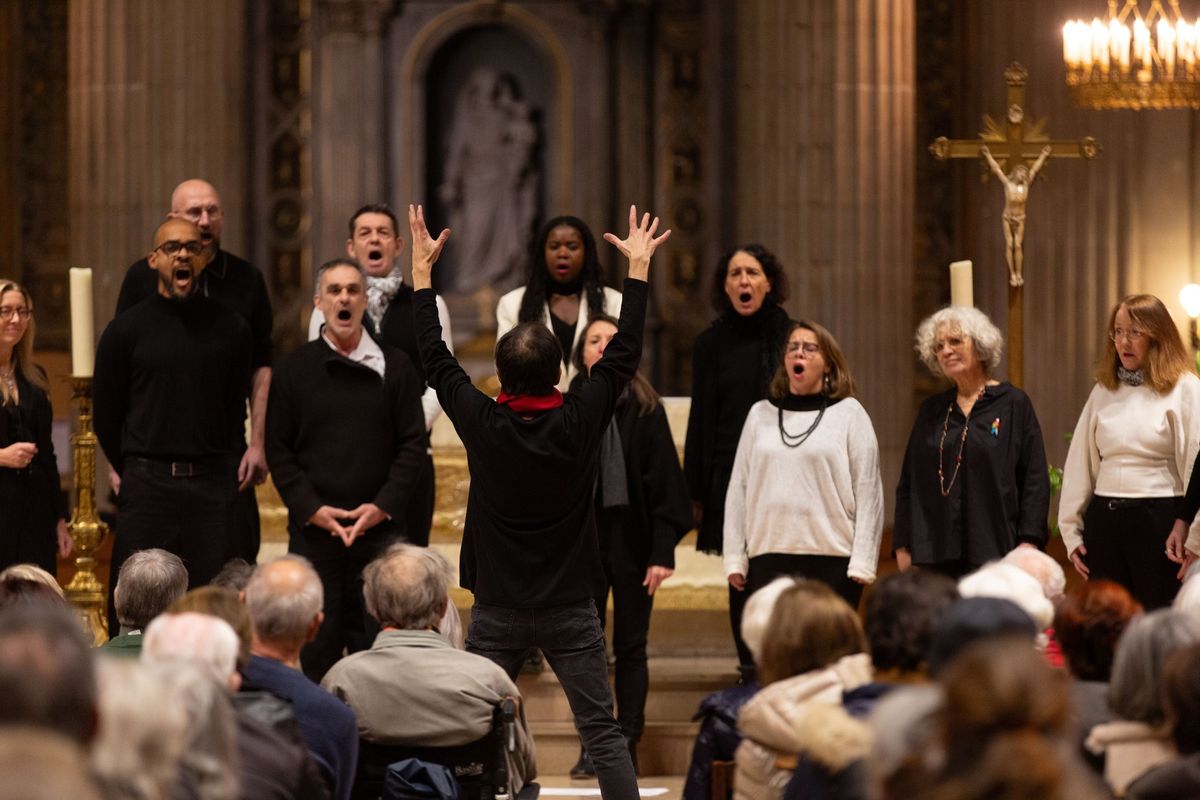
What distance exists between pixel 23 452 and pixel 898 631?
3.67 metres

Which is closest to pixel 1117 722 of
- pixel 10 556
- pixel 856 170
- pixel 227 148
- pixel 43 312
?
pixel 10 556

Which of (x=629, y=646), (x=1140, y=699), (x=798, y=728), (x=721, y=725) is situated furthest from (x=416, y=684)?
(x=629, y=646)

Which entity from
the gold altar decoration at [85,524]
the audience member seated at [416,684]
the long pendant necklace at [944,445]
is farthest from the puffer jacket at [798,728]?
the gold altar decoration at [85,524]

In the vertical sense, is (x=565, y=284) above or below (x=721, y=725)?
above

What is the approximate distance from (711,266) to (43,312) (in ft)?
15.9

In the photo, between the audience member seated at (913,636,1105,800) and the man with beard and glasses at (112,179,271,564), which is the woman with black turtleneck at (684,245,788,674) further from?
the audience member seated at (913,636,1105,800)

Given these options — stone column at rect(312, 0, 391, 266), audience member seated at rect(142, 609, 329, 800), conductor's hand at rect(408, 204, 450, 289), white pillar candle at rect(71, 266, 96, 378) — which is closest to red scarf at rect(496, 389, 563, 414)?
conductor's hand at rect(408, 204, 450, 289)

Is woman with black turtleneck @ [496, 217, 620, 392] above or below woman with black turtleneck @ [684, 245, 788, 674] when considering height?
above

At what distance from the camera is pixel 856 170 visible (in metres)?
11.6

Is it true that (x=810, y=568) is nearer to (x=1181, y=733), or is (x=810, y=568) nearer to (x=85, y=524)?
(x=85, y=524)

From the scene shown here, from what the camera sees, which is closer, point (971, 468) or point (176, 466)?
point (971, 468)

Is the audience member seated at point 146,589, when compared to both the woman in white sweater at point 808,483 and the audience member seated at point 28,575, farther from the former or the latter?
the woman in white sweater at point 808,483

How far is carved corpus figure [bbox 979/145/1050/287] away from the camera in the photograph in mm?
7777

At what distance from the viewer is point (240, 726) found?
3643mm
